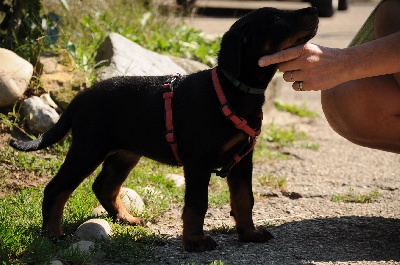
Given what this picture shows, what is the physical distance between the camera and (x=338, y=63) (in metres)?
3.70

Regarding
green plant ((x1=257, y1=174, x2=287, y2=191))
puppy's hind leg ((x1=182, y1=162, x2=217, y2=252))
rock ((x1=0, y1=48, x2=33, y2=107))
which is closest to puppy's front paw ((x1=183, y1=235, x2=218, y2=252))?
puppy's hind leg ((x1=182, y1=162, x2=217, y2=252))

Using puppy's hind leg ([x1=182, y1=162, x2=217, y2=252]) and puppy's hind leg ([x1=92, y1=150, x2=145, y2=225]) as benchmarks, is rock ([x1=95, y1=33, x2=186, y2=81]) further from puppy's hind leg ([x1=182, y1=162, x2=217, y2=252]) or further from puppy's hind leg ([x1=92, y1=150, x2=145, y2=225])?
puppy's hind leg ([x1=182, y1=162, x2=217, y2=252])

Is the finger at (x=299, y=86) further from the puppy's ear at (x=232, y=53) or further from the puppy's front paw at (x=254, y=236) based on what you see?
the puppy's front paw at (x=254, y=236)

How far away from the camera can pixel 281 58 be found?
3617 mm

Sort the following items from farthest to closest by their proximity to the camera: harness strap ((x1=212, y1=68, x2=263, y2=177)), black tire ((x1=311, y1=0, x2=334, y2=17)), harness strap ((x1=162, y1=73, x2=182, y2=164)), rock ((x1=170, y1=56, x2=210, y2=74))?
black tire ((x1=311, y1=0, x2=334, y2=17)) < rock ((x1=170, y1=56, x2=210, y2=74)) < harness strap ((x1=162, y1=73, x2=182, y2=164)) < harness strap ((x1=212, y1=68, x2=263, y2=177))

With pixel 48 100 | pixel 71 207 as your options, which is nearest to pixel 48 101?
pixel 48 100

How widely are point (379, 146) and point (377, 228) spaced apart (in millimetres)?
528

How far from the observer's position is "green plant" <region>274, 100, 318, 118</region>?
7.65 m

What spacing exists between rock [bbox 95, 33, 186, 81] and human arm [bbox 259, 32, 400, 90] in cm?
249

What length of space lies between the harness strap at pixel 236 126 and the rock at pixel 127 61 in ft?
7.38

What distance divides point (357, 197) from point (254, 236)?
3.97ft

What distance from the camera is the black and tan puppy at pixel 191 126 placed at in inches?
147

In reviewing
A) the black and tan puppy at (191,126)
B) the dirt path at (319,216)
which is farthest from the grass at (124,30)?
the black and tan puppy at (191,126)

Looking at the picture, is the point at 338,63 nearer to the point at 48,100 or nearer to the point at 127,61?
the point at 48,100
